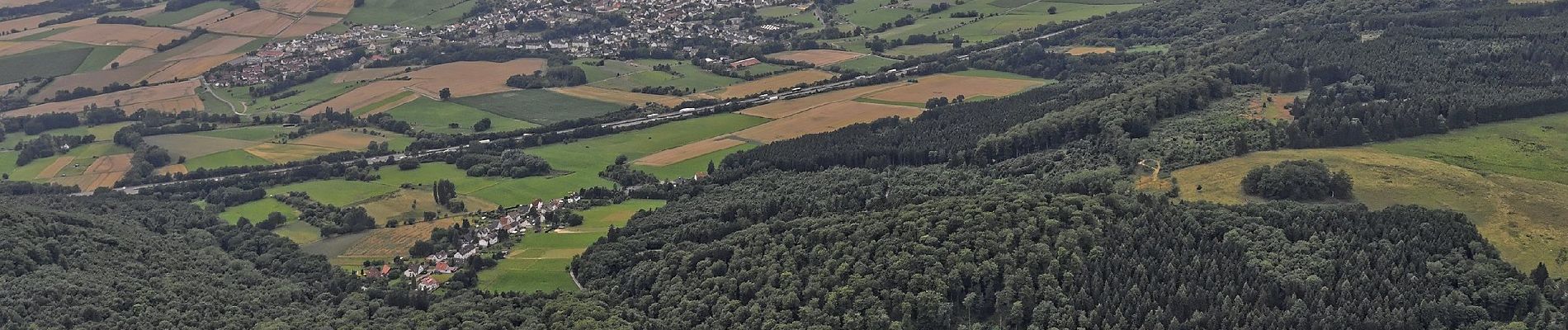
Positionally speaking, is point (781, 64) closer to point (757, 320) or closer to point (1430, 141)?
point (1430, 141)

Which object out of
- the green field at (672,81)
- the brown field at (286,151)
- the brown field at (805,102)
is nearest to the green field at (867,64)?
the brown field at (805,102)

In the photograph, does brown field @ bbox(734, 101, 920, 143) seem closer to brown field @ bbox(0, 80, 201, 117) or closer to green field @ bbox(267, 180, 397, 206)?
green field @ bbox(267, 180, 397, 206)

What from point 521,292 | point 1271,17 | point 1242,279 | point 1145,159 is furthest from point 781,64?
point 1242,279

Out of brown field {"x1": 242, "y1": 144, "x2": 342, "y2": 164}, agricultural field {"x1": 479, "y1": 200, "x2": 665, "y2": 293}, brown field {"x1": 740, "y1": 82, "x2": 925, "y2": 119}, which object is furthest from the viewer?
brown field {"x1": 740, "y1": 82, "x2": 925, "y2": 119}

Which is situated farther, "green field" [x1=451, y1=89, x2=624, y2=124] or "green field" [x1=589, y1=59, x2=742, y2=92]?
"green field" [x1=589, y1=59, x2=742, y2=92]

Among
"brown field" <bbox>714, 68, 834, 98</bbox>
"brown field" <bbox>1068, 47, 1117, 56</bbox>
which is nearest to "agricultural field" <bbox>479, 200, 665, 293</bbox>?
"brown field" <bbox>714, 68, 834, 98</bbox>
